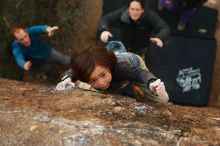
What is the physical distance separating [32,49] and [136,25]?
112 cm

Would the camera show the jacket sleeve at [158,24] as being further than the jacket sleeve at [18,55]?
No

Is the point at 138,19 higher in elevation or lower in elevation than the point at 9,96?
higher

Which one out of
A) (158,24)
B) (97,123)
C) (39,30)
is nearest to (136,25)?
(158,24)

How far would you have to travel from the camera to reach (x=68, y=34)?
555 centimetres

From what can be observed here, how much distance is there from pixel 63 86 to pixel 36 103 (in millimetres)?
205

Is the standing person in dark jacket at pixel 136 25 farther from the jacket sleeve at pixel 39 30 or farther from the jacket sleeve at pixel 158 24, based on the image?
the jacket sleeve at pixel 39 30

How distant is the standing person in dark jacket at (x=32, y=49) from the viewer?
4.20 meters

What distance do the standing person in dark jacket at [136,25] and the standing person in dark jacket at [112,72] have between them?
78 cm

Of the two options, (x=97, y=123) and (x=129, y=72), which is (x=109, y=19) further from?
(x=97, y=123)

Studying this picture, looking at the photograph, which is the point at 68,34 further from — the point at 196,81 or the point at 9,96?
the point at 9,96

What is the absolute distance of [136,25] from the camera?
400 cm

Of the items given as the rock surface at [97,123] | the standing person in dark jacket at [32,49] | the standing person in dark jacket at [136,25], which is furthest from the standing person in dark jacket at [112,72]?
the standing person in dark jacket at [32,49]

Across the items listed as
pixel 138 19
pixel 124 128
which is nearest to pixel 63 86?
pixel 124 128

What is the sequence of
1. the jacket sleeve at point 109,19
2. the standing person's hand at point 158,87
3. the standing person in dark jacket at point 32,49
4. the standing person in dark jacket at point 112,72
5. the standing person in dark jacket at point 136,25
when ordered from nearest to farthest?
1. the standing person's hand at point 158,87
2. the standing person in dark jacket at point 112,72
3. the standing person in dark jacket at point 136,25
4. the jacket sleeve at point 109,19
5. the standing person in dark jacket at point 32,49
